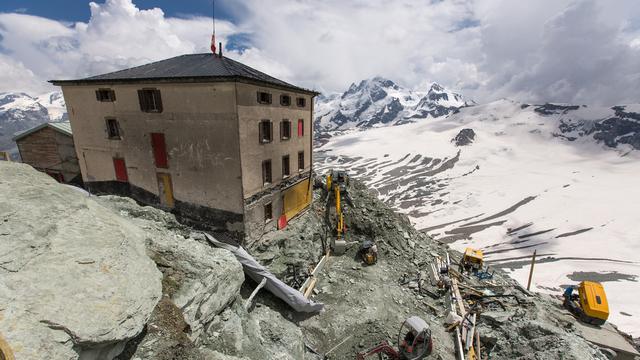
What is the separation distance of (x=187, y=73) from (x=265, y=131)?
19.6ft

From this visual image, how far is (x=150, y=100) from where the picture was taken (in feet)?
61.6

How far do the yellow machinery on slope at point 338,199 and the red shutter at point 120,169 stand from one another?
16711 mm

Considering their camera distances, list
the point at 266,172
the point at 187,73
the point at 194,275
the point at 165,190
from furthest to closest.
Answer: the point at 266,172
the point at 165,190
the point at 187,73
the point at 194,275

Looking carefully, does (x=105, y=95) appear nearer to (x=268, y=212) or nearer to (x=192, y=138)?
(x=192, y=138)

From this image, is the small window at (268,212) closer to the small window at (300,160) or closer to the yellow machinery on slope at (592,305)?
the small window at (300,160)

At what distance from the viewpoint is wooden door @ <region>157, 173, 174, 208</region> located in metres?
20.3

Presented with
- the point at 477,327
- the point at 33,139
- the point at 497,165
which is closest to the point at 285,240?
the point at 477,327

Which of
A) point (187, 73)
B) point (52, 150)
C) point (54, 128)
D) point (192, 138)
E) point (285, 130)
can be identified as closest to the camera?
point (187, 73)

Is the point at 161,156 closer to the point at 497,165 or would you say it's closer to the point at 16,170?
the point at 16,170

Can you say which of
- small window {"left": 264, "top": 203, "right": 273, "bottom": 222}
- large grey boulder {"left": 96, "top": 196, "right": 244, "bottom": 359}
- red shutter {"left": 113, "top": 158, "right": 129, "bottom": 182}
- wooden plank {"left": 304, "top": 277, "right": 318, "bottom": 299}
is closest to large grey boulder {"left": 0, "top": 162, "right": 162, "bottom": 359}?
large grey boulder {"left": 96, "top": 196, "right": 244, "bottom": 359}

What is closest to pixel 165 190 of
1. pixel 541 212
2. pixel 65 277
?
pixel 65 277

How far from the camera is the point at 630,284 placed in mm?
52938

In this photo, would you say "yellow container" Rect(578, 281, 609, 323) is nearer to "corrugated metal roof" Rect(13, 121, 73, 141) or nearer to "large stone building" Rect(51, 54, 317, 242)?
"large stone building" Rect(51, 54, 317, 242)

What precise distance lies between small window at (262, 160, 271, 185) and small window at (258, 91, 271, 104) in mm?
4161
